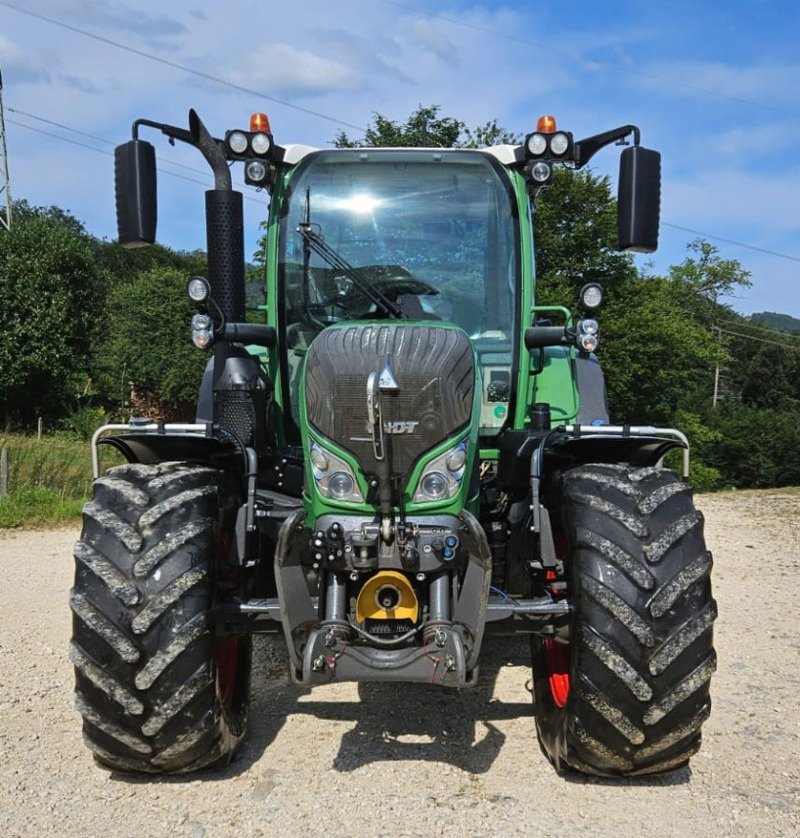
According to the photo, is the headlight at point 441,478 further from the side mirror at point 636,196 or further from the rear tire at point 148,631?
the side mirror at point 636,196

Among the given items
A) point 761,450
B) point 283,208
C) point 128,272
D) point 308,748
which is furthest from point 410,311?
point 128,272

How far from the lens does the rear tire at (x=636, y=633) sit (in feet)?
10.8

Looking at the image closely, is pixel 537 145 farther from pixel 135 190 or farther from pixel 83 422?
pixel 83 422

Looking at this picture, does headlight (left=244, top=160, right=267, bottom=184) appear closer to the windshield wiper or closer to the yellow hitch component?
the windshield wiper

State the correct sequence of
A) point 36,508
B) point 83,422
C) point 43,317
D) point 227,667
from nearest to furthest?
point 227,667 → point 36,508 → point 43,317 → point 83,422

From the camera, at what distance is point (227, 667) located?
13.0ft

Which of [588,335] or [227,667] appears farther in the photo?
[588,335]

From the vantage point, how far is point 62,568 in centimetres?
853

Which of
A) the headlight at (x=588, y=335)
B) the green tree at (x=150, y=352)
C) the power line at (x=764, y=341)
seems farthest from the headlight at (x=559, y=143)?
the power line at (x=764, y=341)

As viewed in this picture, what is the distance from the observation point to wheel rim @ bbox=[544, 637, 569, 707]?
12.7 feet

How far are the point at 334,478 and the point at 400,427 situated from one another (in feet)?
1.11

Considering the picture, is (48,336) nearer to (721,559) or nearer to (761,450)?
(721,559)

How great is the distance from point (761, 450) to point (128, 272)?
118ft

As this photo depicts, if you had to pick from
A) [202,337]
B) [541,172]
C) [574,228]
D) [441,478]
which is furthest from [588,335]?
[574,228]
